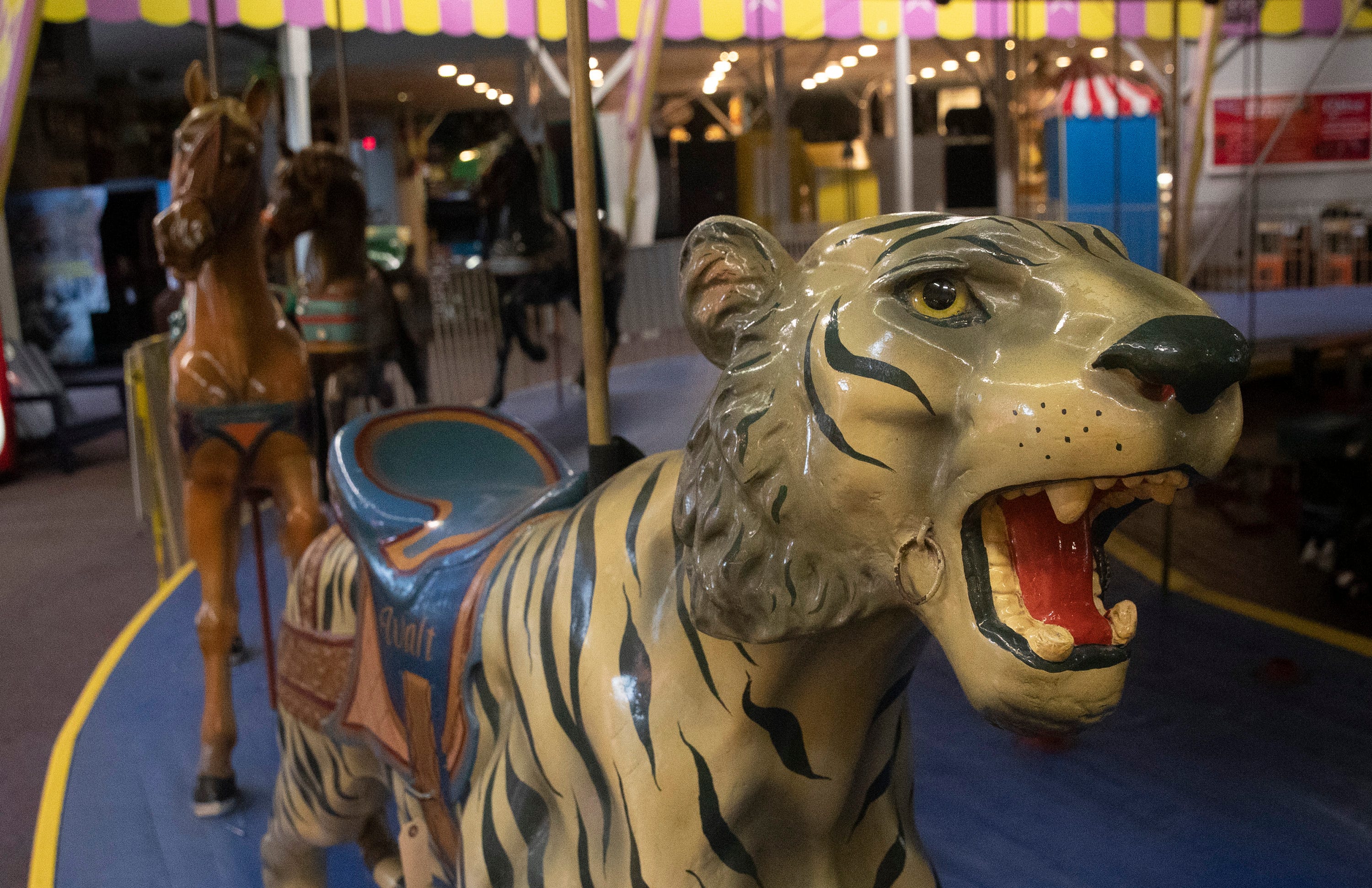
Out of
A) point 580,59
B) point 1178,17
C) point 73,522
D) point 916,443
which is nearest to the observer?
point 916,443

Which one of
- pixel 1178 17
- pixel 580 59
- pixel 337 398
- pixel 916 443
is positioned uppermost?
pixel 1178 17

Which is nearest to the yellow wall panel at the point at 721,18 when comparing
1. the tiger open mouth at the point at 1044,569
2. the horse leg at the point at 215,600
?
the horse leg at the point at 215,600

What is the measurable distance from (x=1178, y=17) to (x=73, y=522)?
202 inches

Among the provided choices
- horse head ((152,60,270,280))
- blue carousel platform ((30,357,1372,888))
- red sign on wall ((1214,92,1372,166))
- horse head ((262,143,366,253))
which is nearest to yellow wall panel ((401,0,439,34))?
horse head ((262,143,366,253))

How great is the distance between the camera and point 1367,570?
3408mm

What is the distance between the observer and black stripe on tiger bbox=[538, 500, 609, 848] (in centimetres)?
79

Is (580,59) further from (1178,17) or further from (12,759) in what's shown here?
(12,759)

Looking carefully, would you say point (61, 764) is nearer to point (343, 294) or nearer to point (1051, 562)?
point (343, 294)

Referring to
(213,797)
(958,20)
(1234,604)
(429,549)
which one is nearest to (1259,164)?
(958,20)

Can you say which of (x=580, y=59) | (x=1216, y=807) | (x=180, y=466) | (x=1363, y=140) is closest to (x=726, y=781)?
(x=580, y=59)

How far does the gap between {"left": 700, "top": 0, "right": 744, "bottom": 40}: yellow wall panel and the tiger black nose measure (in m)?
6.14

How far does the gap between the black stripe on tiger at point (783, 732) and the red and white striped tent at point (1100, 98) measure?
8604mm

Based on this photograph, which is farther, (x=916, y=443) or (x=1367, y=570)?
(x=1367, y=570)

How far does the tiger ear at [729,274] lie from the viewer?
725 millimetres
